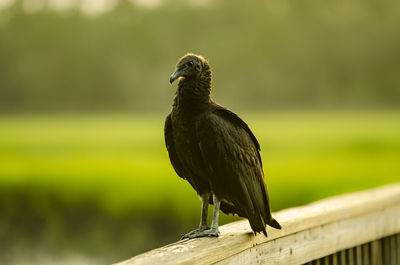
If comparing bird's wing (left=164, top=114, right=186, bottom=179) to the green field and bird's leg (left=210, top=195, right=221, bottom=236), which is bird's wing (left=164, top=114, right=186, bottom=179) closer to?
bird's leg (left=210, top=195, right=221, bottom=236)

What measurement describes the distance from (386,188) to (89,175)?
905 cm

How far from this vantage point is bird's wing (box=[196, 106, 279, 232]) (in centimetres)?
203

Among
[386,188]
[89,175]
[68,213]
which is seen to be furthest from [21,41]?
[386,188]

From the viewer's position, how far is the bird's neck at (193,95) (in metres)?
2.11

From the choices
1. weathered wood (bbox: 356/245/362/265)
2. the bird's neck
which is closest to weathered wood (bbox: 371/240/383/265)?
weathered wood (bbox: 356/245/362/265)

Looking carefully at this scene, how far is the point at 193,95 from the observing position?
6.96 ft

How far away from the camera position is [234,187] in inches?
80.3

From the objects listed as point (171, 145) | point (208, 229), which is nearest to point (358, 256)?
point (208, 229)

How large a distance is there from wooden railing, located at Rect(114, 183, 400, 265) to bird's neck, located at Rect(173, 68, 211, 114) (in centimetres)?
49

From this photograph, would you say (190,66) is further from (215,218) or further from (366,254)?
(366,254)

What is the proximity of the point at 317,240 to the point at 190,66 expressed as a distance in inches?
35.8

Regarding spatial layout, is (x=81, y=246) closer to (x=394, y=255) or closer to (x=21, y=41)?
(x=394, y=255)

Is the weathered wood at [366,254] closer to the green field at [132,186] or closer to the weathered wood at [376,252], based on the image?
the weathered wood at [376,252]

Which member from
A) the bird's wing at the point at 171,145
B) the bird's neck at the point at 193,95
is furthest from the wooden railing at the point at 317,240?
the bird's neck at the point at 193,95
